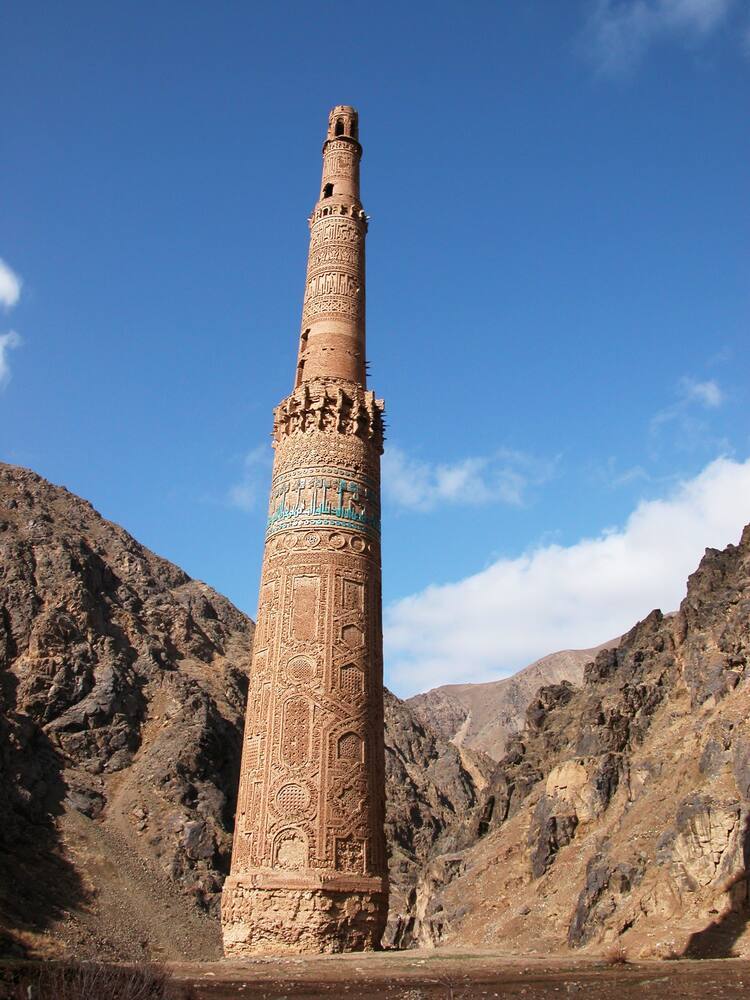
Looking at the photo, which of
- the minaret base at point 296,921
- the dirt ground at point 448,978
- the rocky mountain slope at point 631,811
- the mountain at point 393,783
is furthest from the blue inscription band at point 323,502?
the rocky mountain slope at point 631,811

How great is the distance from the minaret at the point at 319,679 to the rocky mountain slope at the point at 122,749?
1988 cm

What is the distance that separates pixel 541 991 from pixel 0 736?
45491 millimetres

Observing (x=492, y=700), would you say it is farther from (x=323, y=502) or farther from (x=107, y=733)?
(x=323, y=502)

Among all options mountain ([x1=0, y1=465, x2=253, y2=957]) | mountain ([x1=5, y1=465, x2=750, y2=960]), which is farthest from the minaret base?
mountain ([x1=0, y1=465, x2=253, y2=957])

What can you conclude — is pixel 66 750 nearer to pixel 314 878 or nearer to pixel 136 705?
pixel 136 705

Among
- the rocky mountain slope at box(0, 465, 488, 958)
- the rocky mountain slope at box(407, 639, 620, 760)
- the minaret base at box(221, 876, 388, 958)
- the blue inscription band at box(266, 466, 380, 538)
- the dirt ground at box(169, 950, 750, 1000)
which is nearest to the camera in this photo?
the dirt ground at box(169, 950, 750, 1000)

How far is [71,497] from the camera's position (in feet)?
259

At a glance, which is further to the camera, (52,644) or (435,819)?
(435,819)

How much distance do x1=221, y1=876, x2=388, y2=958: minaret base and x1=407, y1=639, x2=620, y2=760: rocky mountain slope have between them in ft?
374

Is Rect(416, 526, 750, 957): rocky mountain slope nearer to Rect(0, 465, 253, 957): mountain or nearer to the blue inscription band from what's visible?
the blue inscription band

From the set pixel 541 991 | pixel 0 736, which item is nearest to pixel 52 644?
pixel 0 736

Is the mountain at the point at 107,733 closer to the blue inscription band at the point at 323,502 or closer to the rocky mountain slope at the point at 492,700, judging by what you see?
the blue inscription band at the point at 323,502

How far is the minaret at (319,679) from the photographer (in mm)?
13633

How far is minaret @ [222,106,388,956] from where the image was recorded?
13.6 m
